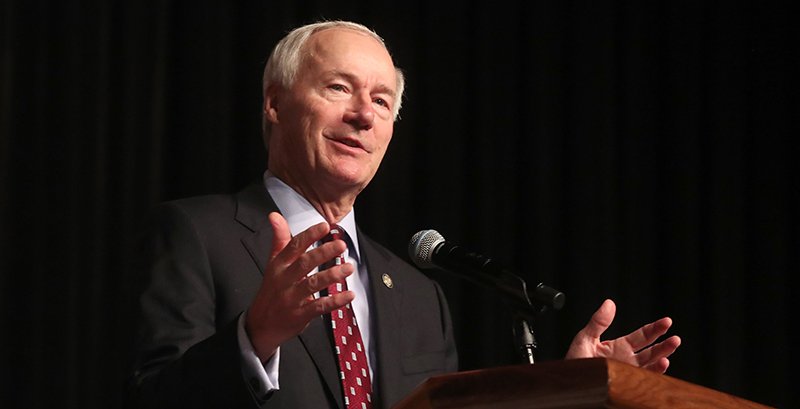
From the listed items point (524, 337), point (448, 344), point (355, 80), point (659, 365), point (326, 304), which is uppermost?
point (355, 80)

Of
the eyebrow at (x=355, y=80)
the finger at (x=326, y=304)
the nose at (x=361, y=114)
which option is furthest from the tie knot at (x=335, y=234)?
the finger at (x=326, y=304)

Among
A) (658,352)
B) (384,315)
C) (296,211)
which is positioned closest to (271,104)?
(296,211)

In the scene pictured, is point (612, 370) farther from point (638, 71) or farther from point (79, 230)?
point (638, 71)

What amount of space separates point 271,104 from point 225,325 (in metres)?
0.81

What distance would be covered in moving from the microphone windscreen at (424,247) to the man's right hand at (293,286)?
34cm

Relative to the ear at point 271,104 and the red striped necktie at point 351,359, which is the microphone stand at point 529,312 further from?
the ear at point 271,104

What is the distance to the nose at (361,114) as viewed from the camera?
2422 millimetres

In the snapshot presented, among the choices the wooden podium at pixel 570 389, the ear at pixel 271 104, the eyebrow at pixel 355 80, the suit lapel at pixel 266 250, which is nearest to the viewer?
the wooden podium at pixel 570 389

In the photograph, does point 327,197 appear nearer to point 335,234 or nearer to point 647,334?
point 335,234

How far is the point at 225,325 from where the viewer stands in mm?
1912

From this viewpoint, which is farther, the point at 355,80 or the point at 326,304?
the point at 355,80

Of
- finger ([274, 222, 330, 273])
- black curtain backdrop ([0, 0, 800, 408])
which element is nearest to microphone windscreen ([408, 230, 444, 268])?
finger ([274, 222, 330, 273])

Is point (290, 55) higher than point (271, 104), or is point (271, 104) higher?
point (290, 55)

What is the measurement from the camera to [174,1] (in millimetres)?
3225
